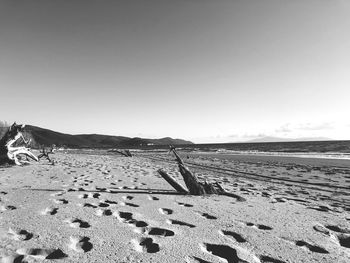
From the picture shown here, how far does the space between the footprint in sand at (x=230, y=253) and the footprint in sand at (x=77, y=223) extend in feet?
6.34

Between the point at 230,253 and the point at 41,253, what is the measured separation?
92.7 inches

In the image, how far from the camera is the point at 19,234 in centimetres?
371

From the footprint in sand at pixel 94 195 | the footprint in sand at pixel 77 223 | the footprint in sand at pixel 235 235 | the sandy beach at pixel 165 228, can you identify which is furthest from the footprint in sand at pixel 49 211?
the footprint in sand at pixel 235 235

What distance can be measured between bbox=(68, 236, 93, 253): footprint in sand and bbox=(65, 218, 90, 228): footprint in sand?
→ 48cm

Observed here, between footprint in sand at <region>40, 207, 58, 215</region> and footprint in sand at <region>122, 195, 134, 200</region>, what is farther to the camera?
footprint in sand at <region>122, 195, 134, 200</region>

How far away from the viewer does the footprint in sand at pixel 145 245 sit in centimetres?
332

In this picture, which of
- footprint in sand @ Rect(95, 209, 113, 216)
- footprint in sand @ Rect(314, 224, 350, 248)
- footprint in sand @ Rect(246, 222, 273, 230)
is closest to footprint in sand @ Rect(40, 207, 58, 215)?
footprint in sand @ Rect(95, 209, 113, 216)

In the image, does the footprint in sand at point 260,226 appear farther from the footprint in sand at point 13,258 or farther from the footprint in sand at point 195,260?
the footprint in sand at point 13,258

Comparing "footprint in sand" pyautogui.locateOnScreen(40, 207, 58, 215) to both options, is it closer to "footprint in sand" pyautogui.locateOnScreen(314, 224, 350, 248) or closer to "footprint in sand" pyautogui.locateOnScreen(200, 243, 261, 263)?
"footprint in sand" pyautogui.locateOnScreen(200, 243, 261, 263)

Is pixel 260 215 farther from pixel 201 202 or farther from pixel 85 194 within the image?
pixel 85 194

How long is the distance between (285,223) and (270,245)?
1214mm

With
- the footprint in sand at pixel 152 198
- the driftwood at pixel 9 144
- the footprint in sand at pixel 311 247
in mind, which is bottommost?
the footprint in sand at pixel 311 247

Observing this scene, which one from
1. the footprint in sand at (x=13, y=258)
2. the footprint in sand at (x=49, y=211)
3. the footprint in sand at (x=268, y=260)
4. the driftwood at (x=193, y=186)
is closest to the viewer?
the footprint in sand at (x=13, y=258)

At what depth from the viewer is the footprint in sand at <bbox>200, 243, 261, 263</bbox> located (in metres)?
3.17
